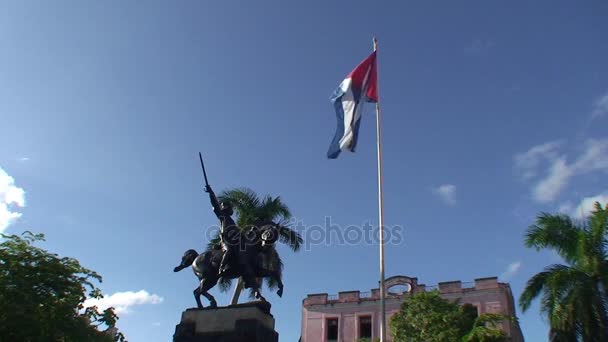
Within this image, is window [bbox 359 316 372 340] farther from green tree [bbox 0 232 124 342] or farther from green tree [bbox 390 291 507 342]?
green tree [bbox 0 232 124 342]

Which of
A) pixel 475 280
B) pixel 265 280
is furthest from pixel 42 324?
pixel 475 280

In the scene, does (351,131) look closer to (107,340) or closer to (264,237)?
(264,237)

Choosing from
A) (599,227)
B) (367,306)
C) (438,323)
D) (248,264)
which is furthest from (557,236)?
(367,306)

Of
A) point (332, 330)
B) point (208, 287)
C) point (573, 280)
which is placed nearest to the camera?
point (208, 287)

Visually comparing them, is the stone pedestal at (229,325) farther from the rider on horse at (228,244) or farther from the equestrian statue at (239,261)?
the rider on horse at (228,244)

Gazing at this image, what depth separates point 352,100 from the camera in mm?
15711

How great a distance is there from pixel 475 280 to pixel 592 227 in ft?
53.6

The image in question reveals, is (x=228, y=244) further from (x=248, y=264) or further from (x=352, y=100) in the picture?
(x=352, y=100)

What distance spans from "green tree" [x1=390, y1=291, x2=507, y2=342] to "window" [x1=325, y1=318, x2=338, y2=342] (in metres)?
11.3

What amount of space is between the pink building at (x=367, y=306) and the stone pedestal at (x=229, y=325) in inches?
968

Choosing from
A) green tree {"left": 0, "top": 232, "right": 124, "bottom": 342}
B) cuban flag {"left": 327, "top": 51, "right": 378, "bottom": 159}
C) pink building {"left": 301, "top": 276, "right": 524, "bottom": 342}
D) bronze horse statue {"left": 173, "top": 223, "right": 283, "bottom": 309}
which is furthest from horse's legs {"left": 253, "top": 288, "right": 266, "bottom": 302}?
pink building {"left": 301, "top": 276, "right": 524, "bottom": 342}

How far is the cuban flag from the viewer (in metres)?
15.1

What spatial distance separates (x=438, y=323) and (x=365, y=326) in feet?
41.4

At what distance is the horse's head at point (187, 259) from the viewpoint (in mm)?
12375
